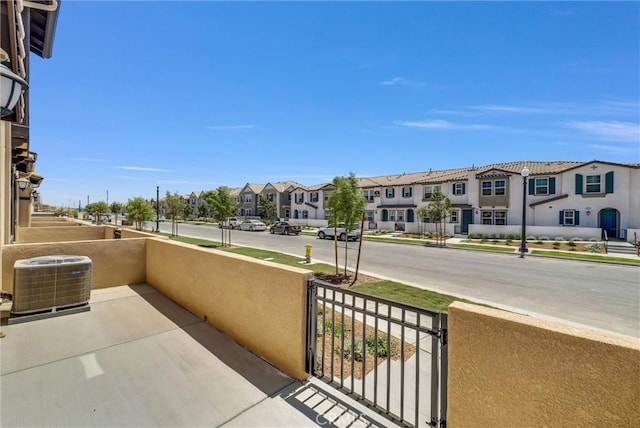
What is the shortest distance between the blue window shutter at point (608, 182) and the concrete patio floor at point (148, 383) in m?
31.7

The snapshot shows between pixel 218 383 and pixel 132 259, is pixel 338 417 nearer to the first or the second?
pixel 218 383

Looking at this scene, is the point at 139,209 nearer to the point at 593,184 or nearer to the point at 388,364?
the point at 388,364

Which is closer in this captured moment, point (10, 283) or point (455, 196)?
point (10, 283)

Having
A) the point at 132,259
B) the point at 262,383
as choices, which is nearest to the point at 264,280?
the point at 262,383

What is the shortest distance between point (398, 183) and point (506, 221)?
12988mm

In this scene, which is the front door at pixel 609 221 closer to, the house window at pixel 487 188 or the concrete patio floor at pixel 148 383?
the house window at pixel 487 188

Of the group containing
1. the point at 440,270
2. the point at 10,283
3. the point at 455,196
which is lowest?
the point at 440,270

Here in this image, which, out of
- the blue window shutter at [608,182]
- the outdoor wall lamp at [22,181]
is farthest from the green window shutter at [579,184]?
the outdoor wall lamp at [22,181]

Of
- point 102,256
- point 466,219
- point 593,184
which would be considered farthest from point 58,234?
point 593,184

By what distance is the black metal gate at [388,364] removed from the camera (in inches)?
99.3

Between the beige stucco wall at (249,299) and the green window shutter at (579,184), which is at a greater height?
the green window shutter at (579,184)

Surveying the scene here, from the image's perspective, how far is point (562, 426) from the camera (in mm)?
1822

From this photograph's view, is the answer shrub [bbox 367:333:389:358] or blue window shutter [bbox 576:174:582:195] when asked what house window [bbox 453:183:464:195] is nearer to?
blue window shutter [bbox 576:174:582:195]

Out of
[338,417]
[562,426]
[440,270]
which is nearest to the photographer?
[562,426]
